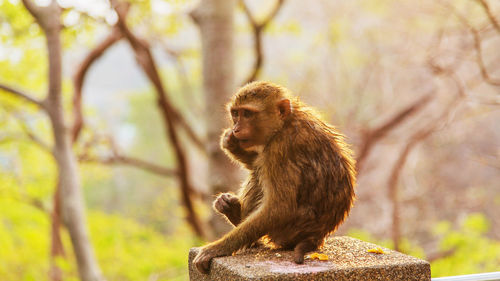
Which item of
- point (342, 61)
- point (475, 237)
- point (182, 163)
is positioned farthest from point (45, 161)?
point (475, 237)

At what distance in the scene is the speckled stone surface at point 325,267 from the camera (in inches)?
76.2

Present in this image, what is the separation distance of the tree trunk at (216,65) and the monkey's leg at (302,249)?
12.0 ft

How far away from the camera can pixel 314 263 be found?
6.88ft

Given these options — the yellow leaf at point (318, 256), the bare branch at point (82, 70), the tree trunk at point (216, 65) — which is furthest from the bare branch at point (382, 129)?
the yellow leaf at point (318, 256)

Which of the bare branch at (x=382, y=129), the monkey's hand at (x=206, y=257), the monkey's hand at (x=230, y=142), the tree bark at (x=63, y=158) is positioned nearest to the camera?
the monkey's hand at (x=206, y=257)

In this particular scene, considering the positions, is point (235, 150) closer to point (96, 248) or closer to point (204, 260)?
point (204, 260)

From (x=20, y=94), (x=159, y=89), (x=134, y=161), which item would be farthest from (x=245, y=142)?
(x=134, y=161)

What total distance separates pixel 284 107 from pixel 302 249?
68 centimetres

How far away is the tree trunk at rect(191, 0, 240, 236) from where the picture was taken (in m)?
6.02

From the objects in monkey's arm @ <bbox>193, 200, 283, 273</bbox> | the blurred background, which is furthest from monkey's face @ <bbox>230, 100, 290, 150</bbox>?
the blurred background

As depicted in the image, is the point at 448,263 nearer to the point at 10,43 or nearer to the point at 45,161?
the point at 10,43

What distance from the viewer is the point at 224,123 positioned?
6.09 metres

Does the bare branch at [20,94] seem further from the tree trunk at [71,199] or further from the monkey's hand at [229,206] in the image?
the monkey's hand at [229,206]

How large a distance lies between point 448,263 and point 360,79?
5.66 meters
